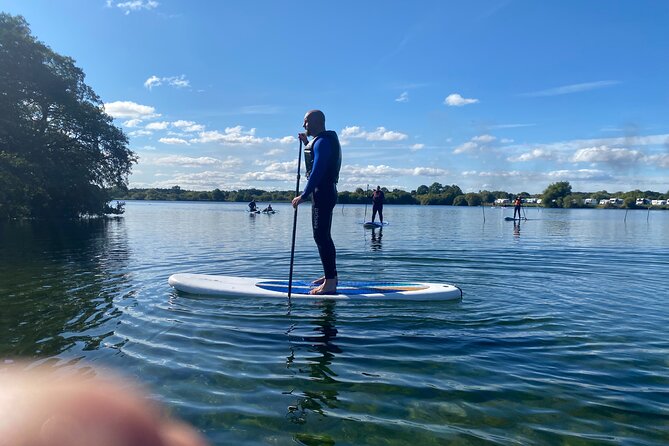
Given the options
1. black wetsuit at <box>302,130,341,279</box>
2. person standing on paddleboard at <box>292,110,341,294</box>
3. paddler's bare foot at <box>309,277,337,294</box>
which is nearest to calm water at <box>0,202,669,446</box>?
paddler's bare foot at <box>309,277,337,294</box>

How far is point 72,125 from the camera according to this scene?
3603 cm

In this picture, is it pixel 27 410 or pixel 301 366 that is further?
pixel 301 366

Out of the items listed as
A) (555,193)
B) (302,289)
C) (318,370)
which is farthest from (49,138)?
(555,193)

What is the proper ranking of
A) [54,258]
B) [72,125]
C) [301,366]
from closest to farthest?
[301,366]
[54,258]
[72,125]

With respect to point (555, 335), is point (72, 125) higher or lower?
higher

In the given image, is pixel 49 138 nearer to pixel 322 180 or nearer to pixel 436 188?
pixel 322 180

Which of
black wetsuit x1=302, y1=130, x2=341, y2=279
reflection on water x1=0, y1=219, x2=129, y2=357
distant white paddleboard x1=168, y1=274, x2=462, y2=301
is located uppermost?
black wetsuit x1=302, y1=130, x2=341, y2=279

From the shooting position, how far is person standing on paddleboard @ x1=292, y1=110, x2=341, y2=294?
7.29 metres

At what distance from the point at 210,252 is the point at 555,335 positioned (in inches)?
476

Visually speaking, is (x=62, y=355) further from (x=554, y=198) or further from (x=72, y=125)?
(x=554, y=198)

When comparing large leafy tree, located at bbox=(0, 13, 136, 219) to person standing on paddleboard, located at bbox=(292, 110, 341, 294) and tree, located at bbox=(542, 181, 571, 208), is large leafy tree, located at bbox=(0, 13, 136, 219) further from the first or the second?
tree, located at bbox=(542, 181, 571, 208)

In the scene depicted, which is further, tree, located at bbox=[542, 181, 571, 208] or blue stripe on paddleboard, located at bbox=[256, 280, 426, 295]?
tree, located at bbox=[542, 181, 571, 208]

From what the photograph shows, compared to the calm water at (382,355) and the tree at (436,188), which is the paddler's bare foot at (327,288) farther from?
the tree at (436,188)

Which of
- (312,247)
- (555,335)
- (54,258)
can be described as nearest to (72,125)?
(54,258)
